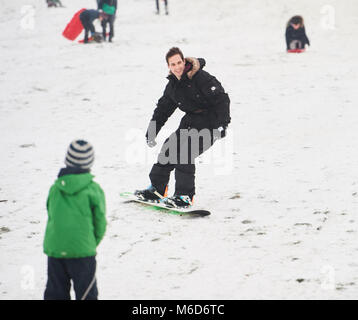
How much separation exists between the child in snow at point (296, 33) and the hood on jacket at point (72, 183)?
12.9 meters

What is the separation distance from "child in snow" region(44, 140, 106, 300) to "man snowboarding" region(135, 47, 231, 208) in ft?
7.47

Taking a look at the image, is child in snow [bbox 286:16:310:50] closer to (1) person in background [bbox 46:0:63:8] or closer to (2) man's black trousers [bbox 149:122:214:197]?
(2) man's black trousers [bbox 149:122:214:197]

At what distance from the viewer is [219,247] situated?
4797 mm

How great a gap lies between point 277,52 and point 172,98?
34.6 feet

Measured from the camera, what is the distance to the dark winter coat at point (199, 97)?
17.5ft

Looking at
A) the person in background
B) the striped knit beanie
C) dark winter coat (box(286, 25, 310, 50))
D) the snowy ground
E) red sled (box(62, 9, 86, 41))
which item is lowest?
the snowy ground

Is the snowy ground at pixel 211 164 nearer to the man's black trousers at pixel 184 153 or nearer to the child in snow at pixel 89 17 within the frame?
the man's black trousers at pixel 184 153

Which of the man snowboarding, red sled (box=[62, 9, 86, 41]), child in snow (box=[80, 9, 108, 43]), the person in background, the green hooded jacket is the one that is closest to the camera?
the green hooded jacket

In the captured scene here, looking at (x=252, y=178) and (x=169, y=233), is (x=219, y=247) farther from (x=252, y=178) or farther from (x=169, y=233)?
(x=252, y=178)

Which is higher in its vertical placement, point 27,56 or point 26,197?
point 27,56

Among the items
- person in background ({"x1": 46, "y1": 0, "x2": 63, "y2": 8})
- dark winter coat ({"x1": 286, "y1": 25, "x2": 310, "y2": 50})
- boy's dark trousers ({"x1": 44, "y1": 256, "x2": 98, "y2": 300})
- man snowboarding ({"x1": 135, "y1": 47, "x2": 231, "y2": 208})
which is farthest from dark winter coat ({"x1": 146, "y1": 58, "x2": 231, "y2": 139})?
person in background ({"x1": 46, "y1": 0, "x2": 63, "y2": 8})

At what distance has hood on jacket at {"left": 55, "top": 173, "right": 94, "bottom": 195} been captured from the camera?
321cm
